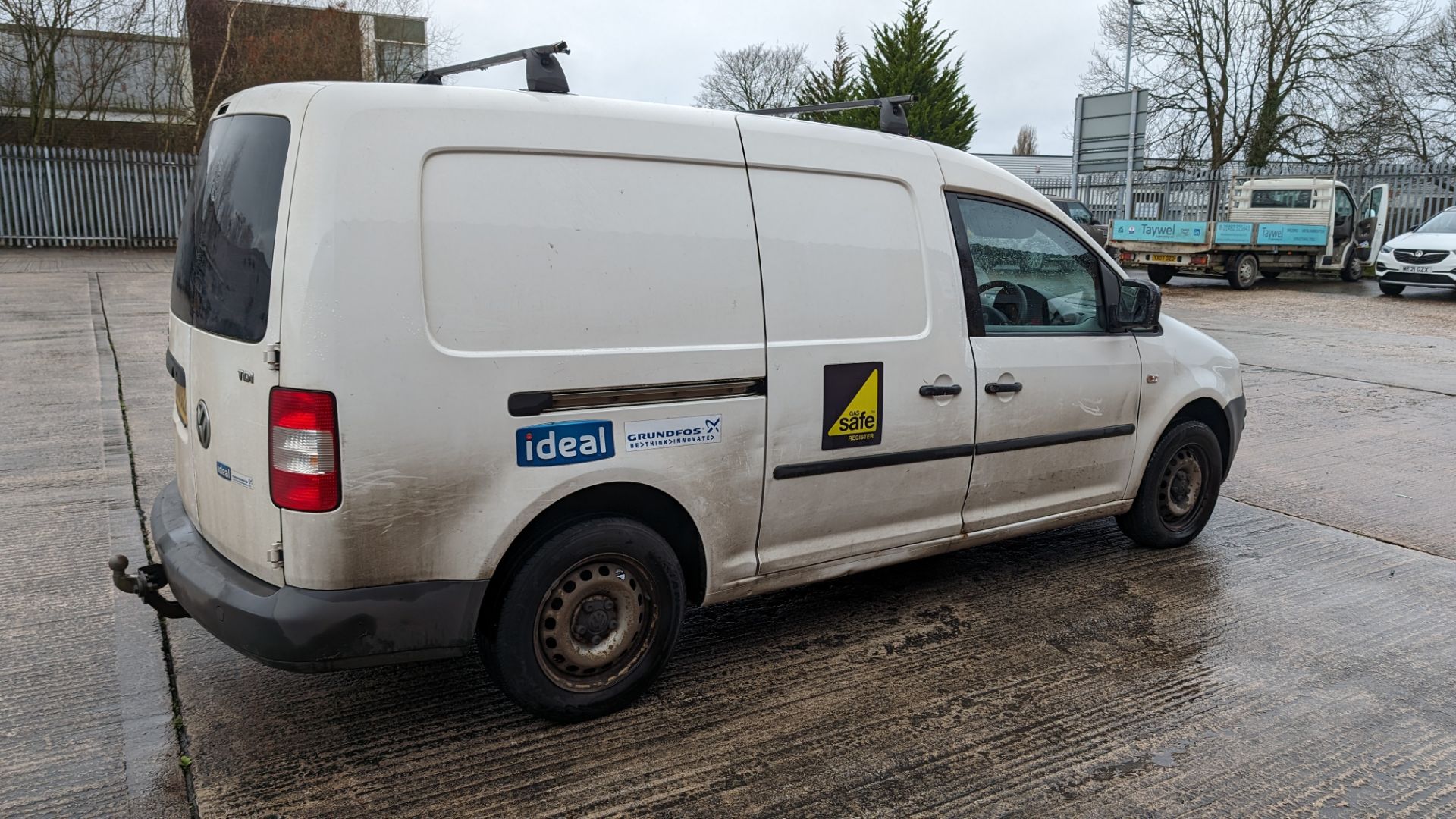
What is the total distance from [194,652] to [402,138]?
6.80 ft

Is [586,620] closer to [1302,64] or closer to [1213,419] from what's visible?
[1213,419]

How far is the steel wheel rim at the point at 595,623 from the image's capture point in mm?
3109

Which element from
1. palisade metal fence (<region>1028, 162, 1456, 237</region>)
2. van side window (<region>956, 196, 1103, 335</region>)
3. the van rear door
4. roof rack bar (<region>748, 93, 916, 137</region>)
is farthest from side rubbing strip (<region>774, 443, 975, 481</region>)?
palisade metal fence (<region>1028, 162, 1456, 237</region>)

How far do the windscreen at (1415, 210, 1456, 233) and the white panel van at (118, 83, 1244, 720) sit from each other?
60.7ft

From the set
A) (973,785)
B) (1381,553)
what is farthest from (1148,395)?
(973,785)

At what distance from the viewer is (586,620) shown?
10.4ft

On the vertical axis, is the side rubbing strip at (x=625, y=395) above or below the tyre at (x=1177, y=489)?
above

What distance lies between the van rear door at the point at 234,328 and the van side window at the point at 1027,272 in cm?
246

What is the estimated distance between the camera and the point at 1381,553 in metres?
4.93

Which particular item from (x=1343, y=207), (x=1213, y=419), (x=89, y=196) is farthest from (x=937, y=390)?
(x=89, y=196)

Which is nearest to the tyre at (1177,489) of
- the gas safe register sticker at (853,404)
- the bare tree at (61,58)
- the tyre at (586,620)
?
the gas safe register sticker at (853,404)

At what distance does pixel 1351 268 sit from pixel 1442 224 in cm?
293

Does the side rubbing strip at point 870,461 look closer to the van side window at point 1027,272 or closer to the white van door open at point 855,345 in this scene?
the white van door open at point 855,345

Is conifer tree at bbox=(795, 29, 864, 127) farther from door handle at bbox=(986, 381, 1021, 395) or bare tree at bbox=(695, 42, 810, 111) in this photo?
door handle at bbox=(986, 381, 1021, 395)
